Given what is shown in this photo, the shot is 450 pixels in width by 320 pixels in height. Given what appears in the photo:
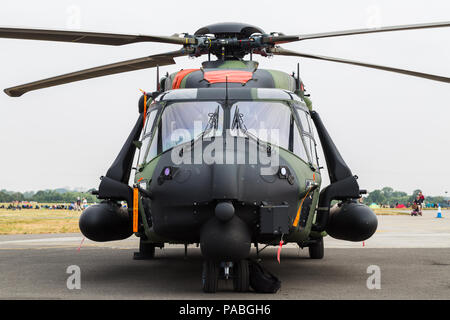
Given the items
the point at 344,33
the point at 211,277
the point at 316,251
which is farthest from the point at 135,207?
the point at 316,251

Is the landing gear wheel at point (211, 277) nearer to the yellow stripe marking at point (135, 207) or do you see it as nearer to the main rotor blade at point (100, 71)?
the yellow stripe marking at point (135, 207)

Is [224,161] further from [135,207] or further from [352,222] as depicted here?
[352,222]

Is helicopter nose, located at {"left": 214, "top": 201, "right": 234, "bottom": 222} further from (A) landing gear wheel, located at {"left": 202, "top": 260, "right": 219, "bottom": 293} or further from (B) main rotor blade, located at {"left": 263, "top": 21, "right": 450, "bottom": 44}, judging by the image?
(B) main rotor blade, located at {"left": 263, "top": 21, "right": 450, "bottom": 44}

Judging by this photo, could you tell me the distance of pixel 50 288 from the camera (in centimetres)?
750

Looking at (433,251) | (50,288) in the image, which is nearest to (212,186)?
(50,288)

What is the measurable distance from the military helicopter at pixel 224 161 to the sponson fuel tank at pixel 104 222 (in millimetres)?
15

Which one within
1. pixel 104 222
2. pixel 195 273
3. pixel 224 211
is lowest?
pixel 195 273

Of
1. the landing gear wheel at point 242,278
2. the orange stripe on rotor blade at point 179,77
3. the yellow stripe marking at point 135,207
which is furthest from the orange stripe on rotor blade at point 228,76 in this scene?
the landing gear wheel at point 242,278

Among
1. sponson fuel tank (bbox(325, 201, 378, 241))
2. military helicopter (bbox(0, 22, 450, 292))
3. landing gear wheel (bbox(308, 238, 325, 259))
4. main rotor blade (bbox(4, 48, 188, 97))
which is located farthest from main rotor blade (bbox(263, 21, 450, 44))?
landing gear wheel (bbox(308, 238, 325, 259))

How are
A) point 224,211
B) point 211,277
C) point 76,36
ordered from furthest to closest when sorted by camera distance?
1. point 76,36
2. point 211,277
3. point 224,211

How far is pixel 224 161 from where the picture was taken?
256 inches

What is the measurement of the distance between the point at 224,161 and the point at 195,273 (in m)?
3.31

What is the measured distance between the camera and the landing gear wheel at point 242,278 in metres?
6.90
